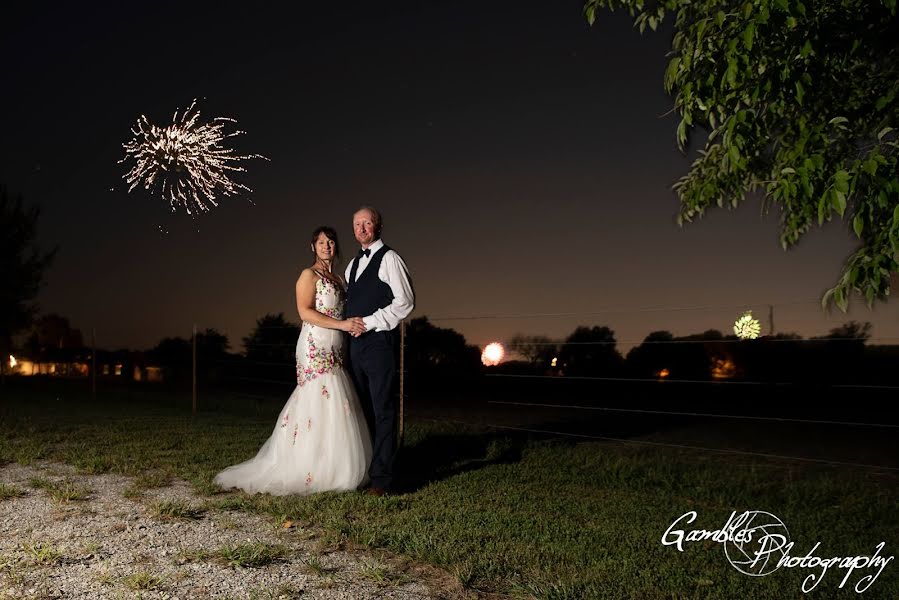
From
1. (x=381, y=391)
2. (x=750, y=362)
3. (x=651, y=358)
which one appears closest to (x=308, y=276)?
(x=381, y=391)

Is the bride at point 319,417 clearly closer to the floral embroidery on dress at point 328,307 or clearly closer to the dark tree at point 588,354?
the floral embroidery on dress at point 328,307

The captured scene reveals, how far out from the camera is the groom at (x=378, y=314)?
5.50m

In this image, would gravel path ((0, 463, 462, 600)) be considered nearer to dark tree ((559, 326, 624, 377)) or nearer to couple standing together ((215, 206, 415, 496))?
couple standing together ((215, 206, 415, 496))

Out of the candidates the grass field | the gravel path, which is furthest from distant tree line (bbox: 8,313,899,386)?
the gravel path

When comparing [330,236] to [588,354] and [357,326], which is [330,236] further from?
[588,354]

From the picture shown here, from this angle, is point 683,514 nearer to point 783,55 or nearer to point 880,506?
point 880,506

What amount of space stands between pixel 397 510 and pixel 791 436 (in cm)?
831

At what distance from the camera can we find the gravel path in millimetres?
3301

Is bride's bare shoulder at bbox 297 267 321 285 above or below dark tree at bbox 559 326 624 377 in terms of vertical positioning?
above

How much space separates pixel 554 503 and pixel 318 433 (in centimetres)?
187

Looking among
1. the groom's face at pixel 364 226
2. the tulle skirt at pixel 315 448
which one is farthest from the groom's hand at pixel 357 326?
the groom's face at pixel 364 226

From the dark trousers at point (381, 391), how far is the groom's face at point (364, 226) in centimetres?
72

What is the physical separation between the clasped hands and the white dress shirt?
30 millimetres

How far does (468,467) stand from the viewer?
267 inches
